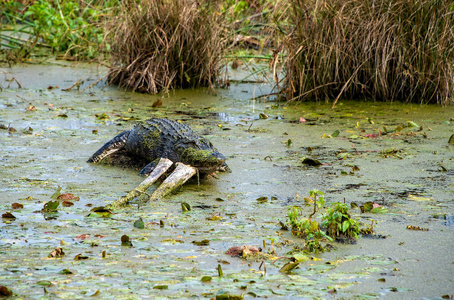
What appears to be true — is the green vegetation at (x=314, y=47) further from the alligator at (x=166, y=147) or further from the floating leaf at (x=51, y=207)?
the floating leaf at (x=51, y=207)

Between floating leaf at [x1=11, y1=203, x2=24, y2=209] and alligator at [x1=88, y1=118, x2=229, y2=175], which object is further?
alligator at [x1=88, y1=118, x2=229, y2=175]

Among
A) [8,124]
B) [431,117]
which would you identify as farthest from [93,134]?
[431,117]

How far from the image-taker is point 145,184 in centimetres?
361

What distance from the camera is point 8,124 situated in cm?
568

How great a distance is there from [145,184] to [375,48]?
394 centimetres

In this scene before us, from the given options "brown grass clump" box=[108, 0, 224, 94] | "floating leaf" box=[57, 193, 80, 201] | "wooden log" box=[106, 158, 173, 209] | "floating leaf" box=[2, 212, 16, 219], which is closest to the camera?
"floating leaf" box=[2, 212, 16, 219]

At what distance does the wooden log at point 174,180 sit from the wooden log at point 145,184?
8 centimetres

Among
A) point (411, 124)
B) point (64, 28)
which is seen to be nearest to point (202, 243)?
point (411, 124)

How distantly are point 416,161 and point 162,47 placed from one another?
13.1 feet

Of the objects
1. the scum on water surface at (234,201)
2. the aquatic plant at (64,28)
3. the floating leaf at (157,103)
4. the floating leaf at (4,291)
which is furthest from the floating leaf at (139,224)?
the aquatic plant at (64,28)

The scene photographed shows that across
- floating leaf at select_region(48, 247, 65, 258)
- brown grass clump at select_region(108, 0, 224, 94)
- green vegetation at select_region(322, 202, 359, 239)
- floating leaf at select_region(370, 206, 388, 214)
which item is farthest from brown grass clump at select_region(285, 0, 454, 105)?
floating leaf at select_region(48, 247, 65, 258)

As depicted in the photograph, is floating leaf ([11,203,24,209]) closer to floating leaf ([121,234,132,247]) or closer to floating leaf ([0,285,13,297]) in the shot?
floating leaf ([121,234,132,247])

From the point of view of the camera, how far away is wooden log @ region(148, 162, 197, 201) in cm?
359

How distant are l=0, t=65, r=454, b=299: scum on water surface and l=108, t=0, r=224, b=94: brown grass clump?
2.52 ft
